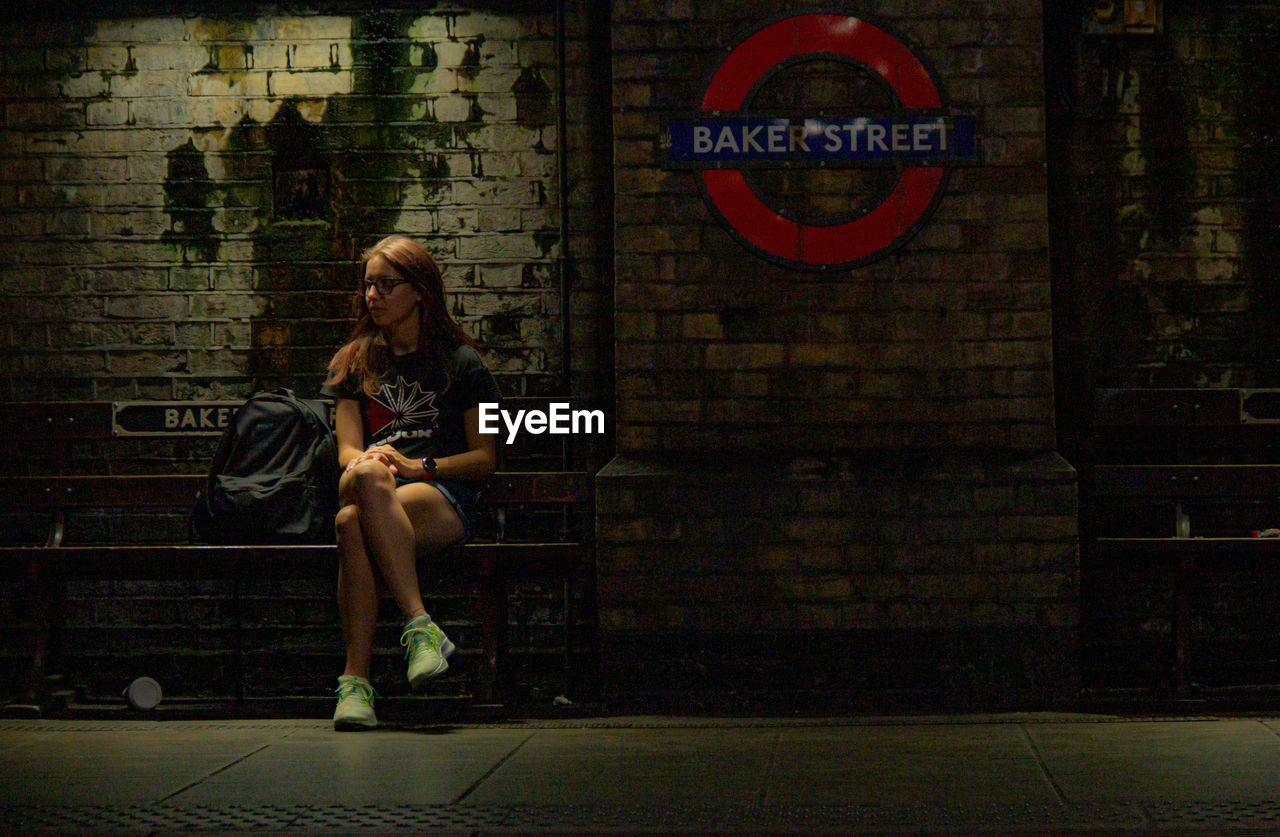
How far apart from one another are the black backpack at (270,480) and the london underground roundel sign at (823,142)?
1678 mm

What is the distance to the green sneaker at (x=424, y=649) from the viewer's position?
14.9 ft

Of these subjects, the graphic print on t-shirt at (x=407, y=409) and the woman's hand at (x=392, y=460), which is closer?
the woman's hand at (x=392, y=460)

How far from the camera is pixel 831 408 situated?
16.9ft

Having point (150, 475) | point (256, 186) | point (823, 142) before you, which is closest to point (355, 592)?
point (150, 475)

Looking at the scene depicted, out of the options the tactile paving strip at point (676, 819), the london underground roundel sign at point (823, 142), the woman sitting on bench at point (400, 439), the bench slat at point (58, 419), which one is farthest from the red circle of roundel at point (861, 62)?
the bench slat at point (58, 419)

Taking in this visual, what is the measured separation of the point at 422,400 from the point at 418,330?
0.28 m

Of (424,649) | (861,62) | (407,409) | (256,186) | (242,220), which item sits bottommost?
(424,649)

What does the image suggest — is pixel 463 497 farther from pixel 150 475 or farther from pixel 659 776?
pixel 659 776

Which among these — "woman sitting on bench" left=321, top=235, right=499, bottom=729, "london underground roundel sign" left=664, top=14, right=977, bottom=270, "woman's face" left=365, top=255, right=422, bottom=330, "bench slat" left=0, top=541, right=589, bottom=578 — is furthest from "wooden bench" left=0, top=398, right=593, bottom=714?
"london underground roundel sign" left=664, top=14, right=977, bottom=270

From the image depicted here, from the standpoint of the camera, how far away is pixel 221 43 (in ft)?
18.8

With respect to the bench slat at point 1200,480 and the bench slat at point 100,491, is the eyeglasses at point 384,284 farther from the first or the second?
the bench slat at point 1200,480

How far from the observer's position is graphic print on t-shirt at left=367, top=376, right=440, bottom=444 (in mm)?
5012

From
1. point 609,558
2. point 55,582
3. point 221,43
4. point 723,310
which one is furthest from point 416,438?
point 221,43

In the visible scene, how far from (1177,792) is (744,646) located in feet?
6.05
